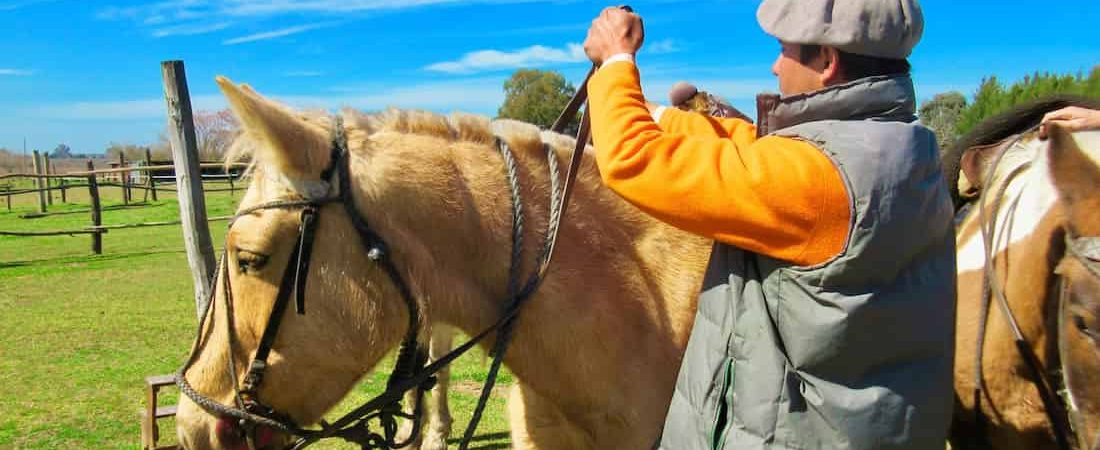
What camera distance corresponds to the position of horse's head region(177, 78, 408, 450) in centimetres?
196

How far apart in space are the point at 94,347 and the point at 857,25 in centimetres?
849

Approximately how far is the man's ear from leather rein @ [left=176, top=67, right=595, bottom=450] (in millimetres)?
735

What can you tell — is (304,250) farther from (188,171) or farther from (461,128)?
(188,171)

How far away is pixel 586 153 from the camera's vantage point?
8.11ft

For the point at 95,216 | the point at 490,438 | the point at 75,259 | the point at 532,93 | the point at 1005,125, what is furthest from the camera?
the point at 532,93

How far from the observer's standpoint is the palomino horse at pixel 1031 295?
180cm

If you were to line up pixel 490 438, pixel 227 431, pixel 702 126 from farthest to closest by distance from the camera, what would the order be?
pixel 490 438 < pixel 702 126 < pixel 227 431

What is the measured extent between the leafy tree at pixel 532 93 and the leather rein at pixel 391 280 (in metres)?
11.7

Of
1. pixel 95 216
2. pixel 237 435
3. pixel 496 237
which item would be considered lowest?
pixel 95 216

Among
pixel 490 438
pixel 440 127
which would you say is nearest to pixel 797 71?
pixel 440 127

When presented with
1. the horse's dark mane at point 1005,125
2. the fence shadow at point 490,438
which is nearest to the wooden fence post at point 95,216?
the fence shadow at point 490,438

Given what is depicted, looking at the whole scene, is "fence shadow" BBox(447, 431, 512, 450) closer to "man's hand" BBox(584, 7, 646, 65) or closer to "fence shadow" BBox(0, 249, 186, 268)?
"man's hand" BBox(584, 7, 646, 65)

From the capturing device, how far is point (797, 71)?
1.67m

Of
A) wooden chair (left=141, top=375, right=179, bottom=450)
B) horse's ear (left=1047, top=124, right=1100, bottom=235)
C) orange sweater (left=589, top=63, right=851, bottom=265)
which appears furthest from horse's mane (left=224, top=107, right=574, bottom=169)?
wooden chair (left=141, top=375, right=179, bottom=450)
